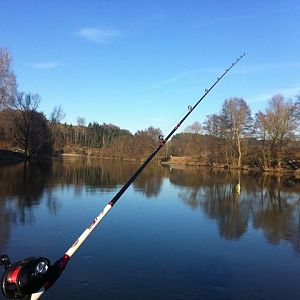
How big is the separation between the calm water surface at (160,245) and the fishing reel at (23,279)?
3705mm

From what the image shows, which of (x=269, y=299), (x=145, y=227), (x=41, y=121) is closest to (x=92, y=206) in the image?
(x=145, y=227)

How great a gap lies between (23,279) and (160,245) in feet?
25.9

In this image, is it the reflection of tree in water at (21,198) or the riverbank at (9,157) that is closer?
the reflection of tree in water at (21,198)

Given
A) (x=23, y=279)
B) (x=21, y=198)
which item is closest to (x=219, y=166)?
(x=21, y=198)

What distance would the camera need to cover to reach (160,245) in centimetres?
1098

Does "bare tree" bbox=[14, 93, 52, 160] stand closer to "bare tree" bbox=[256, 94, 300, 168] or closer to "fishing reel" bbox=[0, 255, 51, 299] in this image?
"bare tree" bbox=[256, 94, 300, 168]

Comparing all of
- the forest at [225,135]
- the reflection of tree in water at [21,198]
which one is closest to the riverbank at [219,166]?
the forest at [225,135]

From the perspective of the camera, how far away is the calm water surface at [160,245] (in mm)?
7785

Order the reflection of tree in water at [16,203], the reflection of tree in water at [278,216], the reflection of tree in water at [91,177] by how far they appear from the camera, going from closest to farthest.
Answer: the reflection of tree in water at [16,203] → the reflection of tree in water at [278,216] → the reflection of tree in water at [91,177]

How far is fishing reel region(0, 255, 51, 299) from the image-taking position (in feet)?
11.0

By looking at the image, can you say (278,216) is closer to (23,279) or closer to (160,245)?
(160,245)

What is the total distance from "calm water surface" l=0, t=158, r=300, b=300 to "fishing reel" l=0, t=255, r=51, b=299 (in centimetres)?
370

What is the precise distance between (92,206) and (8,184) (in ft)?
26.7

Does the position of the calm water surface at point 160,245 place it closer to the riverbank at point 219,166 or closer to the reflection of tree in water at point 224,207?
the reflection of tree in water at point 224,207
